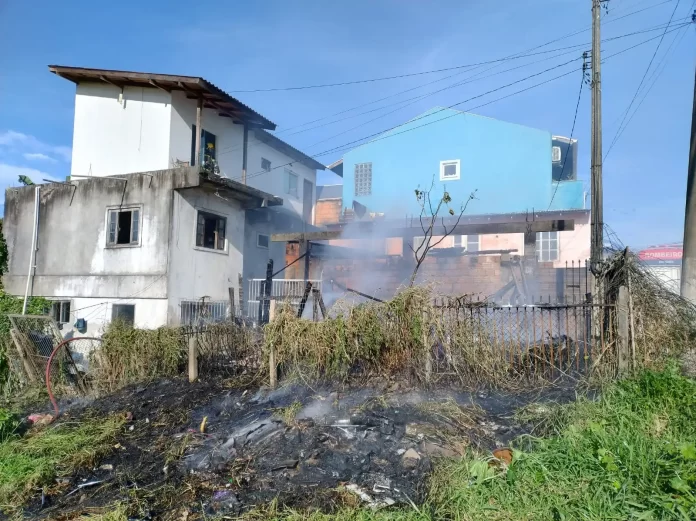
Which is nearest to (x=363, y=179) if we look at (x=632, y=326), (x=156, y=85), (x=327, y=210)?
(x=327, y=210)

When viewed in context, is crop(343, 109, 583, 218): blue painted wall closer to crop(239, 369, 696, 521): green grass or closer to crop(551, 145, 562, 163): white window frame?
crop(551, 145, 562, 163): white window frame

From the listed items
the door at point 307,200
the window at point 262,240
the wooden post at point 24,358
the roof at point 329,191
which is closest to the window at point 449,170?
the door at point 307,200

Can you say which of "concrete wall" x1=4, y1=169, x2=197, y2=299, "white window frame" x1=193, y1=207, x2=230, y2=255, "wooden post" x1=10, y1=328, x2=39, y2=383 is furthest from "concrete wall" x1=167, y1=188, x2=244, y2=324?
"wooden post" x1=10, y1=328, x2=39, y2=383

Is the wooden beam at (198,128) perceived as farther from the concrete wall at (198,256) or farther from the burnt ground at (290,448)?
the burnt ground at (290,448)

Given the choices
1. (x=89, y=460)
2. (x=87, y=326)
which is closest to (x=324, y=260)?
(x=87, y=326)

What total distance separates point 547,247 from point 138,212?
61.5ft

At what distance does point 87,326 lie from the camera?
1464cm

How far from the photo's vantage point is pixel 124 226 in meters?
15.0

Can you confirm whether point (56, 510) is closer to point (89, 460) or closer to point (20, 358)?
point (89, 460)

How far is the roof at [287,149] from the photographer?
67.3 ft

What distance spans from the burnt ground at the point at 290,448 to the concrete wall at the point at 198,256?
7214mm

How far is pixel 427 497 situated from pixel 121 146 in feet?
52.1

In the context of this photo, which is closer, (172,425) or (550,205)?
(172,425)

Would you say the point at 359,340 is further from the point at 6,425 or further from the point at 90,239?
the point at 90,239
